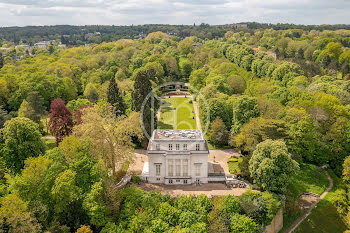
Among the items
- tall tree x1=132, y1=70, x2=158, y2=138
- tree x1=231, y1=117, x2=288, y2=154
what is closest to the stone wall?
tree x1=231, y1=117, x2=288, y2=154

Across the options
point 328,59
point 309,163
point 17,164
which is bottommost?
point 309,163

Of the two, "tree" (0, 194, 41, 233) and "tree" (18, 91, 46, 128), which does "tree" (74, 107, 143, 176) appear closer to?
"tree" (0, 194, 41, 233)

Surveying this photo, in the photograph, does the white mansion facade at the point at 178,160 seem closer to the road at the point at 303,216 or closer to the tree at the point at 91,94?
the road at the point at 303,216

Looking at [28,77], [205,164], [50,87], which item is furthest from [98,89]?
[205,164]

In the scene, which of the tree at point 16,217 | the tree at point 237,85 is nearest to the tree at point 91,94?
the tree at point 237,85

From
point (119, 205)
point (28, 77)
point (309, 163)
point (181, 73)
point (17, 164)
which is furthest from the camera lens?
point (181, 73)

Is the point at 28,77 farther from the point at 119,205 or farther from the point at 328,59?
the point at 328,59
